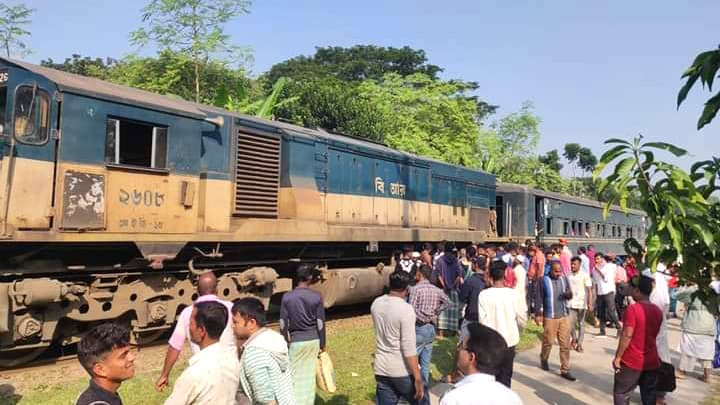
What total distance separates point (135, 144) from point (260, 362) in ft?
18.1

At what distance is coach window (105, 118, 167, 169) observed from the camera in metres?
7.93

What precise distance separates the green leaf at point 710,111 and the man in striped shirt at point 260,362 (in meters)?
2.99

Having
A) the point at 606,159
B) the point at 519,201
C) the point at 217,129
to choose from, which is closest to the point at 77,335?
the point at 217,129

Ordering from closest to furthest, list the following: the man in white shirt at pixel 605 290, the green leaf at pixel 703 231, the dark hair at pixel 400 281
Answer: the green leaf at pixel 703 231 < the dark hair at pixel 400 281 < the man in white shirt at pixel 605 290

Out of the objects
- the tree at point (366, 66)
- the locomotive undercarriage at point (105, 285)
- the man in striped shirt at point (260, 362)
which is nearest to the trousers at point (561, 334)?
the locomotive undercarriage at point (105, 285)

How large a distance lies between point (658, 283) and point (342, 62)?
58.3 metres

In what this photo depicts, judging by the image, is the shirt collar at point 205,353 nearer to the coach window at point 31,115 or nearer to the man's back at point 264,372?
the man's back at point 264,372

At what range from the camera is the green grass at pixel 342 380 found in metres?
6.39

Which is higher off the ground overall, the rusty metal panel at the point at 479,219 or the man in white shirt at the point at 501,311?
the rusty metal panel at the point at 479,219

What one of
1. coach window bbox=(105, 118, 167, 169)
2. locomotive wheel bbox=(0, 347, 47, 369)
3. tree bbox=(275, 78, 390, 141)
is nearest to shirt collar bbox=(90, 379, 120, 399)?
coach window bbox=(105, 118, 167, 169)

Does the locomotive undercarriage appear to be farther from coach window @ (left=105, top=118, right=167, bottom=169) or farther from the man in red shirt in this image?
the man in red shirt

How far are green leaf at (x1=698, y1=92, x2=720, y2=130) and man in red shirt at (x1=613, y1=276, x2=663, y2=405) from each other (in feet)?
10.5

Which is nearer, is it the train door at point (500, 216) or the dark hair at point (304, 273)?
the dark hair at point (304, 273)

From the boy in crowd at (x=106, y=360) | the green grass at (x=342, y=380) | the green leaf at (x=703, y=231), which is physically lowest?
the green grass at (x=342, y=380)
